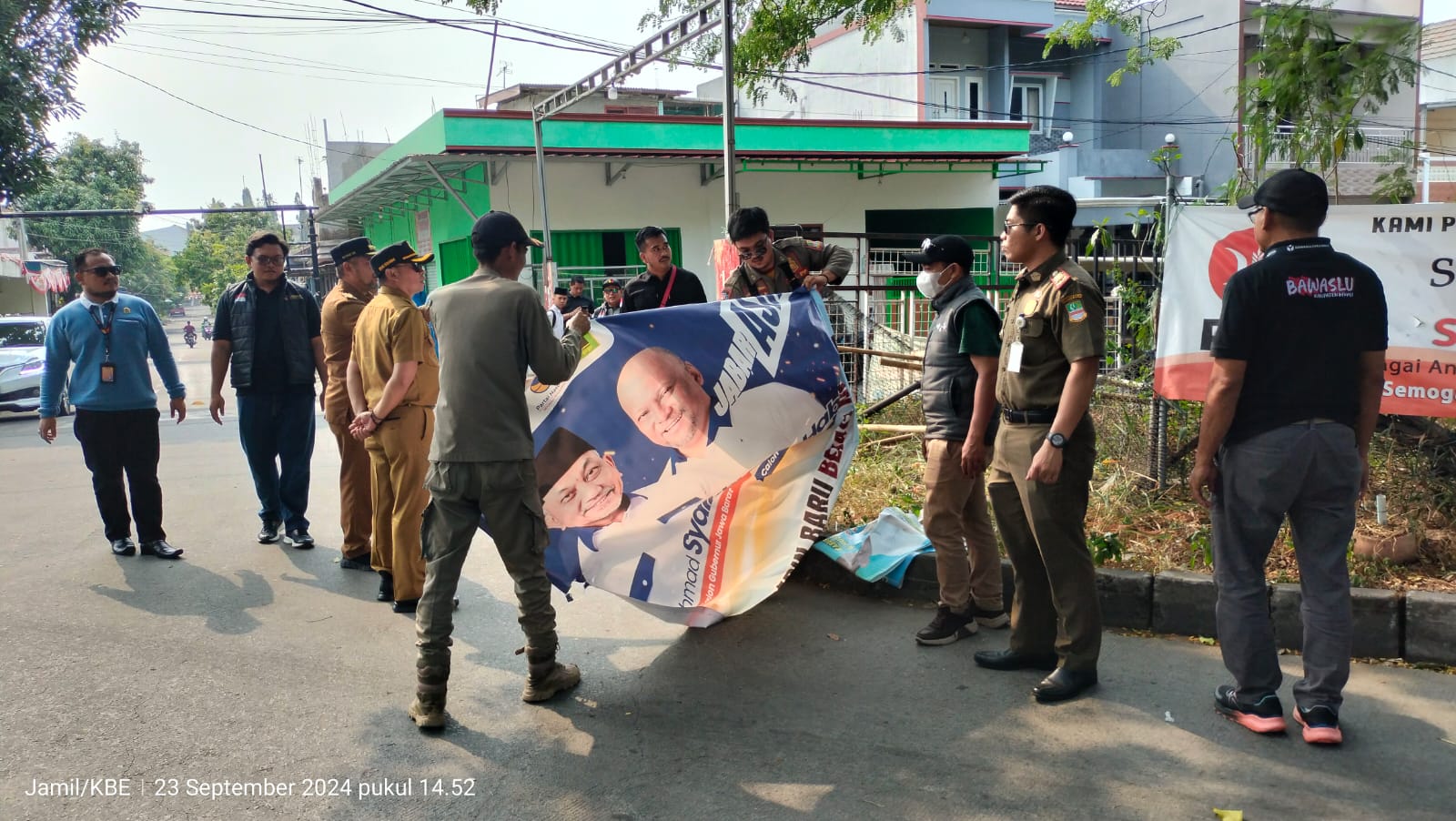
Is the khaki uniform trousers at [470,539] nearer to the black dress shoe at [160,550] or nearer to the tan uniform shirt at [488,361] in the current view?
the tan uniform shirt at [488,361]

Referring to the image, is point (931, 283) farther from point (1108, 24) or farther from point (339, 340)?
point (1108, 24)

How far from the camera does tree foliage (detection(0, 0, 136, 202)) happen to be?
11.0 meters

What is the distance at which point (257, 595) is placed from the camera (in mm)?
5410

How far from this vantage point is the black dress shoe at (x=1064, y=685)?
12.5 feet

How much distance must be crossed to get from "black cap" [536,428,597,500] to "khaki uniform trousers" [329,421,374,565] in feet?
7.15

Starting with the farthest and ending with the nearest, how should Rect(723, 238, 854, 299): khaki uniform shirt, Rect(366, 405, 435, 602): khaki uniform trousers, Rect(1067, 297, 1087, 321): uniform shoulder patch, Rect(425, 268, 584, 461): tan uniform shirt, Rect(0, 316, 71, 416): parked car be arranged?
Rect(0, 316, 71, 416): parked car, Rect(723, 238, 854, 299): khaki uniform shirt, Rect(366, 405, 435, 602): khaki uniform trousers, Rect(425, 268, 584, 461): tan uniform shirt, Rect(1067, 297, 1087, 321): uniform shoulder patch

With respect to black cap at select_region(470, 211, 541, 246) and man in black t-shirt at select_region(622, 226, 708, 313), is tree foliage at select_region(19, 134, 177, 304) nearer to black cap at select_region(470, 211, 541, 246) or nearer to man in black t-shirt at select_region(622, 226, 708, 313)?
man in black t-shirt at select_region(622, 226, 708, 313)

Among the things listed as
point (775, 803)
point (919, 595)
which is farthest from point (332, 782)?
point (919, 595)

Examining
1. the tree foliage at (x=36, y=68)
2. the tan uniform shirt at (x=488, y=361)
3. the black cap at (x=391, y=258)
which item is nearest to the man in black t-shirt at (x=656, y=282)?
the black cap at (x=391, y=258)

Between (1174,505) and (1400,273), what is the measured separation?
1.60m

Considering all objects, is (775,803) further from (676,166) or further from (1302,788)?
(676,166)

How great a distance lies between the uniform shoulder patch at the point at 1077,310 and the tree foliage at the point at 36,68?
11.8 m

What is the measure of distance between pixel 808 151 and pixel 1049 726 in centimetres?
1528

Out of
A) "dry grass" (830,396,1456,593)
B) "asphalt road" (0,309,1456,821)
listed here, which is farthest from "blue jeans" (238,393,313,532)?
"dry grass" (830,396,1456,593)
